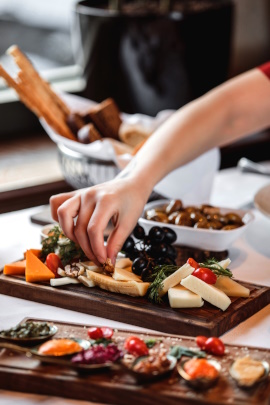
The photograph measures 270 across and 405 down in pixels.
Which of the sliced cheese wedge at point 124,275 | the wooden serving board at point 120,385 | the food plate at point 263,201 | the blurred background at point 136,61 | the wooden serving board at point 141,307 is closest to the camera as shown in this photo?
the wooden serving board at point 120,385

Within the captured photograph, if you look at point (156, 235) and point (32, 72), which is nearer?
point (156, 235)

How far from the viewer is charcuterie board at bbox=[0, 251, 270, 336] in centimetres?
→ 122

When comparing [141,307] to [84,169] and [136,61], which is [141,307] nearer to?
[84,169]

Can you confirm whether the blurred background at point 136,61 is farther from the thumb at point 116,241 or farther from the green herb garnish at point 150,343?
the green herb garnish at point 150,343

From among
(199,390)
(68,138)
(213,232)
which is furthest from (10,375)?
(68,138)

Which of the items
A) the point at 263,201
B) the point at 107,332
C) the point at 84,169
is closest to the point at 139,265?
the point at 107,332

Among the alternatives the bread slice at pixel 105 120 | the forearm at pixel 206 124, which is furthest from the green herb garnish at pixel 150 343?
the bread slice at pixel 105 120

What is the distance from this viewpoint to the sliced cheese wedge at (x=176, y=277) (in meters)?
1.28

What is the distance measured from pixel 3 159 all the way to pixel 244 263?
1532 mm

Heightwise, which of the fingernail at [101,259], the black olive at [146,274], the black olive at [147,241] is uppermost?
the fingernail at [101,259]

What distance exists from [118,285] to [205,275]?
0.15 metres

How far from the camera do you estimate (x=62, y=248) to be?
1450 mm

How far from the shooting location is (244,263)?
5.18 feet

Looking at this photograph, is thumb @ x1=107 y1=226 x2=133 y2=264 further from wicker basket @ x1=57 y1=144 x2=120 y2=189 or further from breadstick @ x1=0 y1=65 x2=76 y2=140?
breadstick @ x1=0 y1=65 x2=76 y2=140
